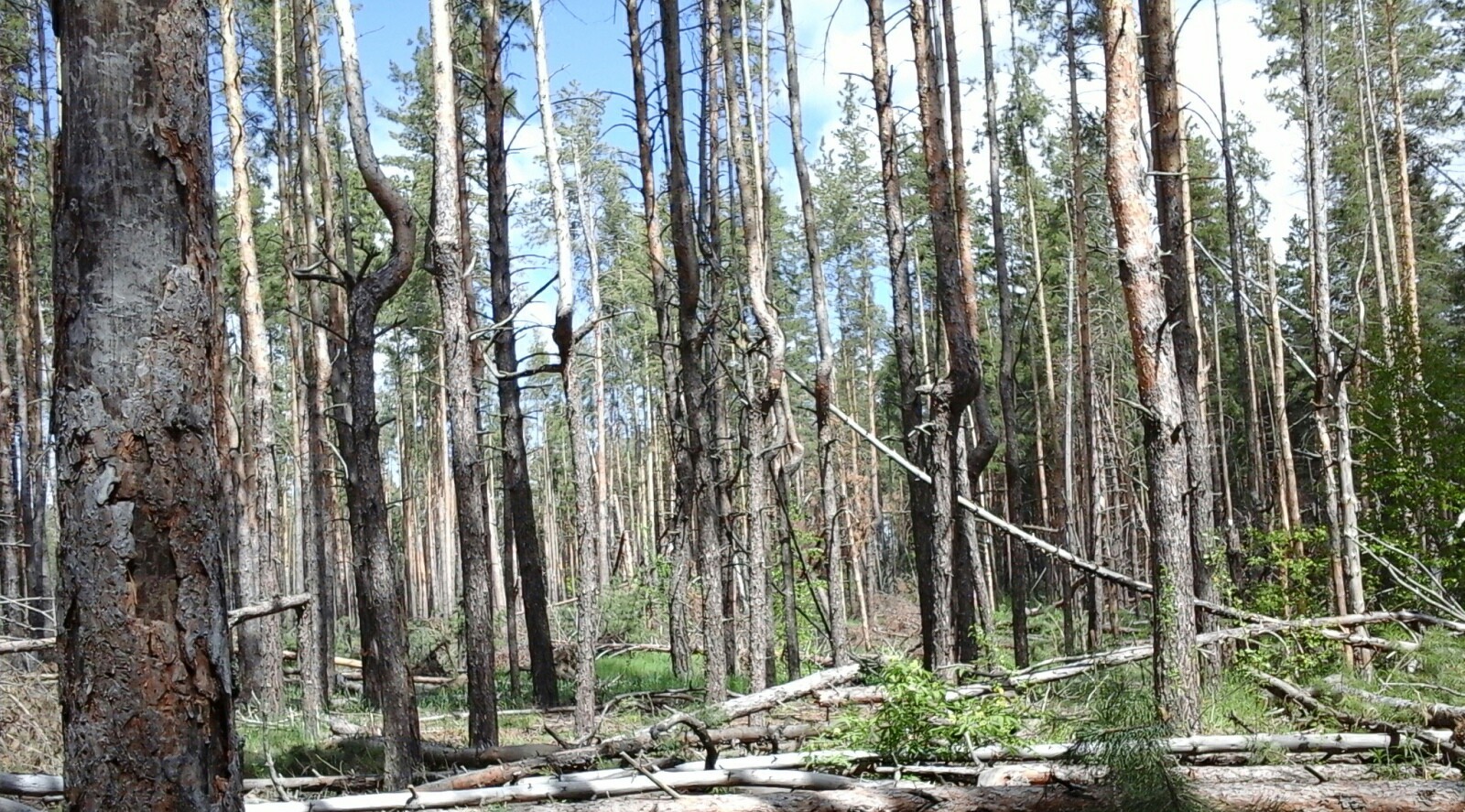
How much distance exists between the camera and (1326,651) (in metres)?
9.16

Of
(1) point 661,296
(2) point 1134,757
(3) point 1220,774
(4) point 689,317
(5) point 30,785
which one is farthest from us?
(1) point 661,296

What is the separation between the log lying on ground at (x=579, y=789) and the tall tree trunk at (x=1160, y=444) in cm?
242

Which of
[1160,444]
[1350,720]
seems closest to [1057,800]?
[1160,444]

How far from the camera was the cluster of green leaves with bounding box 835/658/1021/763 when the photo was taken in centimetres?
657

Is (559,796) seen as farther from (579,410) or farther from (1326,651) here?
(1326,651)

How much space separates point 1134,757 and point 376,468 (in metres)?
5.14

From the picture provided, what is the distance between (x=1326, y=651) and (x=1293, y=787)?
4032 millimetres

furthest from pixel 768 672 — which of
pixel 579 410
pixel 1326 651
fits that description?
pixel 1326 651

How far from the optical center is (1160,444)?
6.93 metres

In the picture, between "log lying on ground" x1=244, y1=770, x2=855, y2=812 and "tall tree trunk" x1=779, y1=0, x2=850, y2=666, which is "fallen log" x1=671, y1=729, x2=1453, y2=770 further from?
"tall tree trunk" x1=779, y1=0, x2=850, y2=666

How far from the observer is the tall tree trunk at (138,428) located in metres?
2.72

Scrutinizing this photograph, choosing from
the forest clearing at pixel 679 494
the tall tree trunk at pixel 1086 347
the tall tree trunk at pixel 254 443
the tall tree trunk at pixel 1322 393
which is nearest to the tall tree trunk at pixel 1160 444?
the forest clearing at pixel 679 494

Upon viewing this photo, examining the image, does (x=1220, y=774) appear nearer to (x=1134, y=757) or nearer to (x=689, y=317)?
(x=1134, y=757)

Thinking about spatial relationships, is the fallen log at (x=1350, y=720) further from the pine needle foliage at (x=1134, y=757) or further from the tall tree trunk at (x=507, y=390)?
the tall tree trunk at (x=507, y=390)
